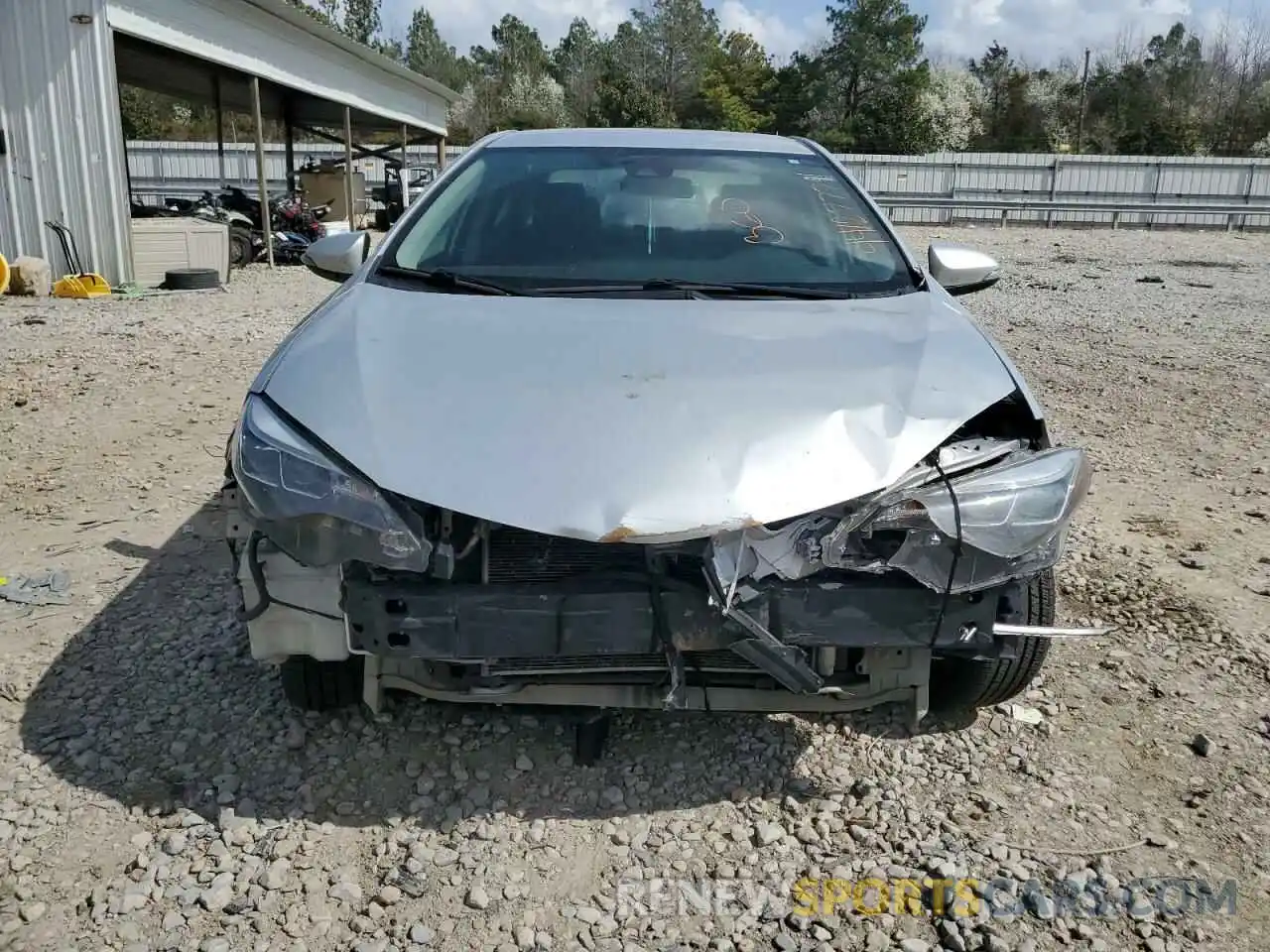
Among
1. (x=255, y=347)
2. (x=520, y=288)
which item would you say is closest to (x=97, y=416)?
(x=255, y=347)

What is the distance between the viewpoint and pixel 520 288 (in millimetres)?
3020

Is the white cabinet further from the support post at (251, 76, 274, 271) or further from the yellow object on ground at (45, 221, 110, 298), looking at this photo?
the support post at (251, 76, 274, 271)

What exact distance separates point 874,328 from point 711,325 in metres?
0.44

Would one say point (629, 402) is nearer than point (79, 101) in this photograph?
Yes

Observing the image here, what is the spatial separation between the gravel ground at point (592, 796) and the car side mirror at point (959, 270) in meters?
1.18

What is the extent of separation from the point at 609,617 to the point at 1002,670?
44.3 inches

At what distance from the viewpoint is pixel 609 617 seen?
2246 millimetres

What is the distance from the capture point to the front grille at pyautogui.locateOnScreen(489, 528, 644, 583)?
7.64ft

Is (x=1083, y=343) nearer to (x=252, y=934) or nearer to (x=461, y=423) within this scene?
(x=461, y=423)

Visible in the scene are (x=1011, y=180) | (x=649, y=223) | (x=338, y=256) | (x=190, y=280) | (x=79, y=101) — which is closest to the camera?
(x=649, y=223)

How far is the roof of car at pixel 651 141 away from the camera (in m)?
3.89

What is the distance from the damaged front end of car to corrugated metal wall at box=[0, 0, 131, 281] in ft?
33.0

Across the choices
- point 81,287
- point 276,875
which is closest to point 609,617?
point 276,875

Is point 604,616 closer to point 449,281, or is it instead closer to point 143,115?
point 449,281
